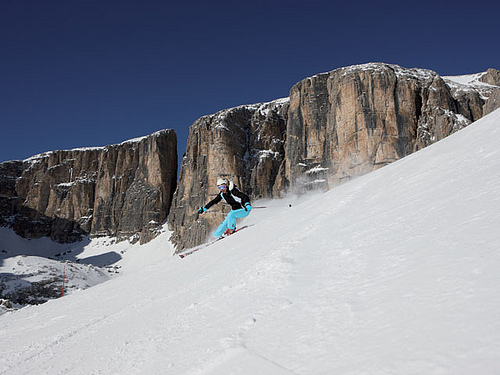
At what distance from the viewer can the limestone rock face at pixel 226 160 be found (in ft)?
207

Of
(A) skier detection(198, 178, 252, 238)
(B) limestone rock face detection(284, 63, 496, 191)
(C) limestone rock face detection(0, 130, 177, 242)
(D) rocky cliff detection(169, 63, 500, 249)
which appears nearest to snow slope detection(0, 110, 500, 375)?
(A) skier detection(198, 178, 252, 238)

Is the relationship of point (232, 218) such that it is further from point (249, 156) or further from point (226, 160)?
point (249, 156)

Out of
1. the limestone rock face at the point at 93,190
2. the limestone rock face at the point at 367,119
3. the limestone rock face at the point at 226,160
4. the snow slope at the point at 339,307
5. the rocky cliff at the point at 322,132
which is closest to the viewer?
the snow slope at the point at 339,307

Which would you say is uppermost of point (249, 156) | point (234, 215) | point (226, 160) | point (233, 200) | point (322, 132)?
point (322, 132)

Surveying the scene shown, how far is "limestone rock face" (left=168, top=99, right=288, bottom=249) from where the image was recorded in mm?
63125

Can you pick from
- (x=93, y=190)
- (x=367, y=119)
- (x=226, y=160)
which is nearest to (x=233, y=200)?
(x=367, y=119)

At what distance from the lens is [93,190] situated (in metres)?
92.0

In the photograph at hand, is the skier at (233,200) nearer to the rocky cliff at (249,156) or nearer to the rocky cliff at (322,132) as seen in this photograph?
the rocky cliff at (249,156)

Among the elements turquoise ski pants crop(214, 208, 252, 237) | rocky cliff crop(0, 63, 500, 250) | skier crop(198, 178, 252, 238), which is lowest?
turquoise ski pants crop(214, 208, 252, 237)

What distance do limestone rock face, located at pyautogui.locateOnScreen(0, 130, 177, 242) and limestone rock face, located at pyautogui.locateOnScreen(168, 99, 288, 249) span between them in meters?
10.2

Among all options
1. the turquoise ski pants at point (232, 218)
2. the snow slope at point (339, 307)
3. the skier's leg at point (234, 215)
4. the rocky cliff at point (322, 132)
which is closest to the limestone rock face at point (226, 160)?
the rocky cliff at point (322, 132)

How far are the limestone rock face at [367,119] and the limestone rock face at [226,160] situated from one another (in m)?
5.64

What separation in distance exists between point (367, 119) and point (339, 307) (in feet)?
174

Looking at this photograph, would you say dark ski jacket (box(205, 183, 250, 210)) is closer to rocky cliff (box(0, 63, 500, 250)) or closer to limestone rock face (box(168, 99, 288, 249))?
rocky cliff (box(0, 63, 500, 250))
